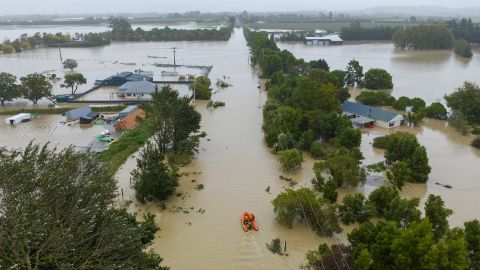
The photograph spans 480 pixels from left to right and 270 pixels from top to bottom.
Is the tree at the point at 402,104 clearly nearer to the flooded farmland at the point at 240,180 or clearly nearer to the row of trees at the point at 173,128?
the flooded farmland at the point at 240,180

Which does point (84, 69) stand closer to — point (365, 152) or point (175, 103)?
point (175, 103)

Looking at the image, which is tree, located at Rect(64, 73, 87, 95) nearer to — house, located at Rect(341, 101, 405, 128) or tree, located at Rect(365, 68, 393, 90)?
house, located at Rect(341, 101, 405, 128)

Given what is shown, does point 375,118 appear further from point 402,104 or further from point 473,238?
point 473,238

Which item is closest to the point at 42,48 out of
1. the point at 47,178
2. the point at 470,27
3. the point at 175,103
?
the point at 175,103

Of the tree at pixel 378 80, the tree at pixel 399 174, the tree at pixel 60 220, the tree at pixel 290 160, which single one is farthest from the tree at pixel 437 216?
the tree at pixel 378 80

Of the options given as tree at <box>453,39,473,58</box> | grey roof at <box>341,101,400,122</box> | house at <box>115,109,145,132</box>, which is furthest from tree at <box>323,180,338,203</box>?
tree at <box>453,39,473,58</box>

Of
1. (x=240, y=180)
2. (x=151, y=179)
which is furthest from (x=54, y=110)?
(x=240, y=180)
